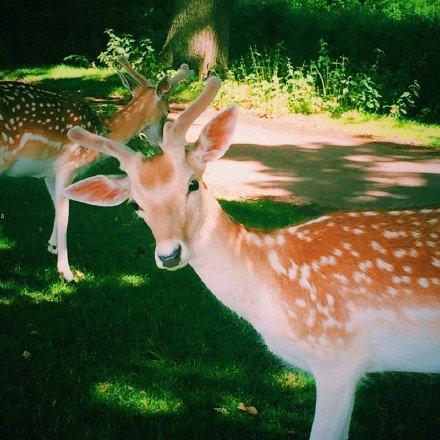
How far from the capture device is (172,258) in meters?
2.28

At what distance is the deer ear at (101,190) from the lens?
8.57ft

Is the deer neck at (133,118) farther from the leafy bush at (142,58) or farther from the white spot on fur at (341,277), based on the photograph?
the leafy bush at (142,58)

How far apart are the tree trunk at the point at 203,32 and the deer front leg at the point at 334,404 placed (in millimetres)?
11420

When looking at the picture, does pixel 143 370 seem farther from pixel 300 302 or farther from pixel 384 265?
pixel 384 265

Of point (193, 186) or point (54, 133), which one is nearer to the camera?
point (193, 186)

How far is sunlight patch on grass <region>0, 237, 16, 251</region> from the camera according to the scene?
4750mm

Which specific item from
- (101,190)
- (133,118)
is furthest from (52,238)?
(101,190)

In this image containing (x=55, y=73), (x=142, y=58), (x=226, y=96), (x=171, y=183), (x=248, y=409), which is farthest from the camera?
(x=55, y=73)

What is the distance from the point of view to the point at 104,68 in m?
17.2

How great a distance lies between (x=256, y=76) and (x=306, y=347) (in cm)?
1038

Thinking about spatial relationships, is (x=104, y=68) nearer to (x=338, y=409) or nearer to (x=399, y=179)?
(x=399, y=179)

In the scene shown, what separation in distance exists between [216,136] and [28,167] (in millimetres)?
2372

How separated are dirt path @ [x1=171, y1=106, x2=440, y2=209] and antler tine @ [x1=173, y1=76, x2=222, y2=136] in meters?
3.49

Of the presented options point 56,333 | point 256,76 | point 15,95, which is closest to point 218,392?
point 56,333
